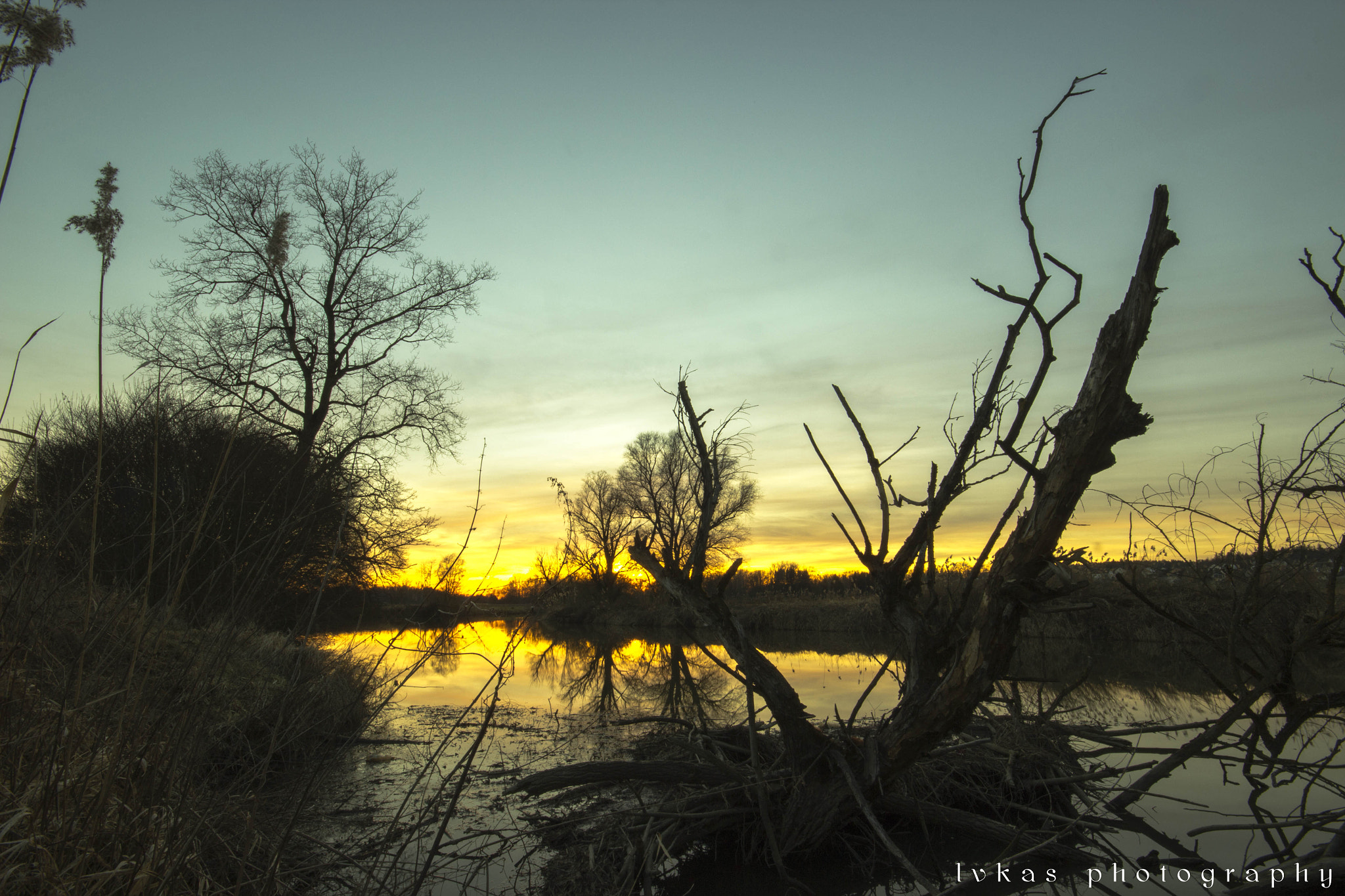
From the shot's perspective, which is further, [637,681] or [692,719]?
[637,681]

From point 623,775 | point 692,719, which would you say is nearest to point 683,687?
point 692,719

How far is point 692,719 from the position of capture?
7750 millimetres

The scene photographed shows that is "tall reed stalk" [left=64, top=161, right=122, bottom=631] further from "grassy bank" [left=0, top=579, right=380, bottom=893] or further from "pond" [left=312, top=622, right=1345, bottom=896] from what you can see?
"pond" [left=312, top=622, right=1345, bottom=896]

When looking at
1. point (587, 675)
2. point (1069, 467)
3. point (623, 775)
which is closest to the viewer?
point (1069, 467)

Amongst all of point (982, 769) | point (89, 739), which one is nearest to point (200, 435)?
point (89, 739)

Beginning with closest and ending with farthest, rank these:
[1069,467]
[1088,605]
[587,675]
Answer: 1. [1088,605]
2. [1069,467]
3. [587,675]

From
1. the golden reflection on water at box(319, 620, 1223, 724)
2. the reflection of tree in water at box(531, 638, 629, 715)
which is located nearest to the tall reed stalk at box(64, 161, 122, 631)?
the golden reflection on water at box(319, 620, 1223, 724)

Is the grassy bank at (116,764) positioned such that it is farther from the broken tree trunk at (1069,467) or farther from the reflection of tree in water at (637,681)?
the reflection of tree in water at (637,681)

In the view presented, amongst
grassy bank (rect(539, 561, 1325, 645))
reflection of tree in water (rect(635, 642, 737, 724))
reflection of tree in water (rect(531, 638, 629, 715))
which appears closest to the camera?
grassy bank (rect(539, 561, 1325, 645))

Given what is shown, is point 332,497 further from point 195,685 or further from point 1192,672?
point 1192,672

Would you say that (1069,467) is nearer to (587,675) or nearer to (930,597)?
(930,597)

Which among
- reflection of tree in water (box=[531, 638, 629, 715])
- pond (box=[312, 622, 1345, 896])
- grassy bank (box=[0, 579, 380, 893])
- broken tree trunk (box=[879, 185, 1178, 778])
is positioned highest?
broken tree trunk (box=[879, 185, 1178, 778])

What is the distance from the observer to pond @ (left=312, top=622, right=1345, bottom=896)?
9.62ft

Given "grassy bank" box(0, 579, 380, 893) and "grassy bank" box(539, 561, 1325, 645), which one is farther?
"grassy bank" box(539, 561, 1325, 645)
